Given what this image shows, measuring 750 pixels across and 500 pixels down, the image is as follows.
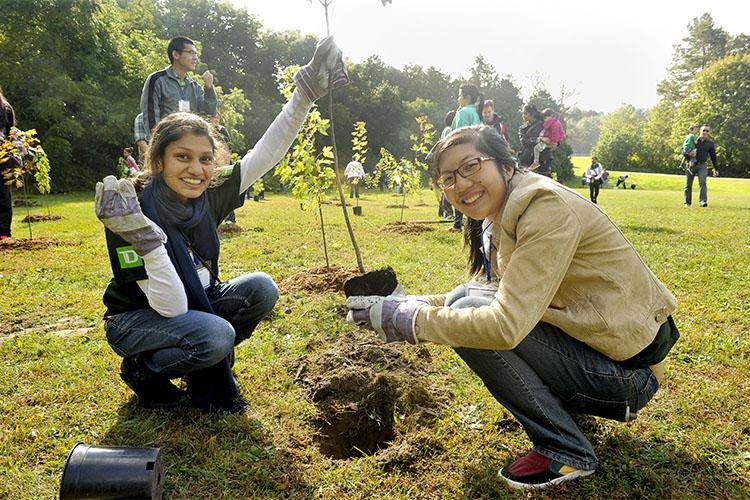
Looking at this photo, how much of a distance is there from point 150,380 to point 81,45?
2290cm

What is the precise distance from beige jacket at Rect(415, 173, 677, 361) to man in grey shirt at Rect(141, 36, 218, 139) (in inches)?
161

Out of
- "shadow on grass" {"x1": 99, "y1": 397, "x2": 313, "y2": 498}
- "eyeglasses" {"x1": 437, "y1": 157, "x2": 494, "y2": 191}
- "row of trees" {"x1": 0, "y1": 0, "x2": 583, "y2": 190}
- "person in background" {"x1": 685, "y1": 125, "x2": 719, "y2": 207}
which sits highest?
"row of trees" {"x1": 0, "y1": 0, "x2": 583, "y2": 190}

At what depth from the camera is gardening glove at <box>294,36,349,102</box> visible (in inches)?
102

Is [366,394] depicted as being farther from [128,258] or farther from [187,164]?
[187,164]

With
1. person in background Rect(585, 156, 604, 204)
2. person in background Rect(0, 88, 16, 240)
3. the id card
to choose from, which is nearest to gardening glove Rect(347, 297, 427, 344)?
the id card

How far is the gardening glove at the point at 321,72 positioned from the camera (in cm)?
259

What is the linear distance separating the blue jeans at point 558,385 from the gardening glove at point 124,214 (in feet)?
4.39

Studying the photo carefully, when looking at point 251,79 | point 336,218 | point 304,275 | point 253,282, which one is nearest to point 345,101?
point 251,79

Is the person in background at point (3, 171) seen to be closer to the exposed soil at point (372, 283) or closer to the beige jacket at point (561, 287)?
the exposed soil at point (372, 283)

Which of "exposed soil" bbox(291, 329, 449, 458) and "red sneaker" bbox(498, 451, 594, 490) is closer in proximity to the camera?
"red sneaker" bbox(498, 451, 594, 490)

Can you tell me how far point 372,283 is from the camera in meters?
2.16

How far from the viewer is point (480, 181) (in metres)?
1.82

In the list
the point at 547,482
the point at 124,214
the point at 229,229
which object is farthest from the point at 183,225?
the point at 229,229

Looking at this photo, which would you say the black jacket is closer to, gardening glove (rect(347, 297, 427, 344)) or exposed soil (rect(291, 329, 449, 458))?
exposed soil (rect(291, 329, 449, 458))
